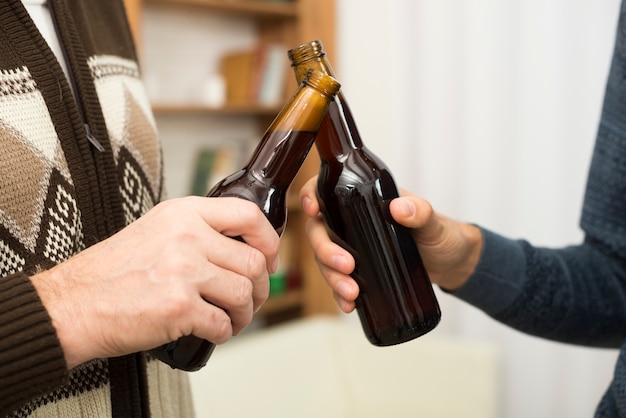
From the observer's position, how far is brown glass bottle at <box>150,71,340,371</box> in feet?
2.16

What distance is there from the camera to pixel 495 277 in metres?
0.97

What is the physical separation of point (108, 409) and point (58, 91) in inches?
13.3

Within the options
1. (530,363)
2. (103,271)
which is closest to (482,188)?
(530,363)

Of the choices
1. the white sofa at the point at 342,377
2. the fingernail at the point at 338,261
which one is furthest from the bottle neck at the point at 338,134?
the white sofa at the point at 342,377

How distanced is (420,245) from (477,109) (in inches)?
64.0

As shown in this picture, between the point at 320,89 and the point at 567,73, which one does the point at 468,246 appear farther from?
the point at 567,73

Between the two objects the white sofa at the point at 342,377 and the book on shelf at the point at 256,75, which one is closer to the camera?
the white sofa at the point at 342,377

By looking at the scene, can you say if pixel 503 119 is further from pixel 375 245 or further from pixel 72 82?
pixel 72 82

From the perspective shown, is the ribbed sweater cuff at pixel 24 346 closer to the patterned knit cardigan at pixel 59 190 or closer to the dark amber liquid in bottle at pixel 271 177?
the patterned knit cardigan at pixel 59 190

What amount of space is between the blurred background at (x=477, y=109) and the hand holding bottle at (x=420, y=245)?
140cm

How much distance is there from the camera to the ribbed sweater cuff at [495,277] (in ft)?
3.16

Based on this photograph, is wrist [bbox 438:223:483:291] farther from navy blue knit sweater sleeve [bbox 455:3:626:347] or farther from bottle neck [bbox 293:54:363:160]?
bottle neck [bbox 293:54:363:160]

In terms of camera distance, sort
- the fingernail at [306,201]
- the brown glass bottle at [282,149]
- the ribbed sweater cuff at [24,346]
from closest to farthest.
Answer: the ribbed sweater cuff at [24,346]
the brown glass bottle at [282,149]
the fingernail at [306,201]

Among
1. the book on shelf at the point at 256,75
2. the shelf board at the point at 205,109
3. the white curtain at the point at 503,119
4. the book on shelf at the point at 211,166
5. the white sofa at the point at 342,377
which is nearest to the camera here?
the white sofa at the point at 342,377
